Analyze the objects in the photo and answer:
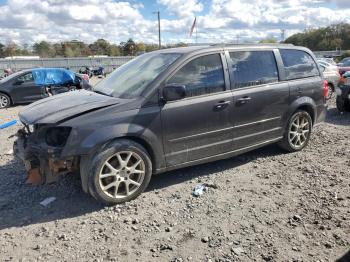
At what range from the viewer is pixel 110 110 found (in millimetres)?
4227

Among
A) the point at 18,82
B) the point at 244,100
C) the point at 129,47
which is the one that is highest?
the point at 129,47

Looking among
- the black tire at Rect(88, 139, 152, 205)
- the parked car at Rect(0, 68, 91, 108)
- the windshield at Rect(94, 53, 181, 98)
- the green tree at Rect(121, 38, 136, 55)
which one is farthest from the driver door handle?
the green tree at Rect(121, 38, 136, 55)

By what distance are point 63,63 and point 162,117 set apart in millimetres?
37660

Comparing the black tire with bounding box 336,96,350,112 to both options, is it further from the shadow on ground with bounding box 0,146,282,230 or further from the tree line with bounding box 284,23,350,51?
the tree line with bounding box 284,23,350,51

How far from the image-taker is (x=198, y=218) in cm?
403

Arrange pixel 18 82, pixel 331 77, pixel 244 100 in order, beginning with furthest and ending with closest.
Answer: pixel 18 82 → pixel 331 77 → pixel 244 100

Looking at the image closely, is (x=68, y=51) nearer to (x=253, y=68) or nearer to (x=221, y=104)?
(x=253, y=68)

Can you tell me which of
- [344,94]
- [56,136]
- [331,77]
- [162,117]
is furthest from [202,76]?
[331,77]

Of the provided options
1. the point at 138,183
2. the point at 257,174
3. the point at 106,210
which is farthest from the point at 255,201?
the point at 106,210

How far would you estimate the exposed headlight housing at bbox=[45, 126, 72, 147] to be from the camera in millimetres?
4113

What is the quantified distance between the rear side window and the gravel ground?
146cm

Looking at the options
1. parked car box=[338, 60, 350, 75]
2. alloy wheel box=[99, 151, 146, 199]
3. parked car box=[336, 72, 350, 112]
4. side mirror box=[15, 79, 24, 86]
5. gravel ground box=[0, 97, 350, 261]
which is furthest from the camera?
parked car box=[338, 60, 350, 75]

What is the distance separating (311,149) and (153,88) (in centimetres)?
338

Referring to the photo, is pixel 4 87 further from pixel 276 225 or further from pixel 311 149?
pixel 276 225
